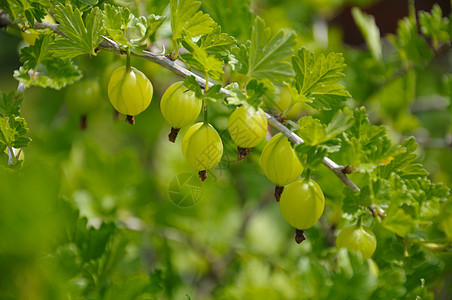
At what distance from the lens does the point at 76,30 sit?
50 cm

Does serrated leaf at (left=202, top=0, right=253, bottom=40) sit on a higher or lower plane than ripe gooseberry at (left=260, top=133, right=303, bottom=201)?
higher

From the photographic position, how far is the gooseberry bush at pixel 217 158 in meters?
0.45

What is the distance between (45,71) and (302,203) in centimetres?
49

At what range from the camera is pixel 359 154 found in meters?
0.55

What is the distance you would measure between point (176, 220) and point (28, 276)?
84 cm

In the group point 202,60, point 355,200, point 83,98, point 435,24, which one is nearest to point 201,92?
point 202,60

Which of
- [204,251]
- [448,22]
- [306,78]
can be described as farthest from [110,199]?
[448,22]

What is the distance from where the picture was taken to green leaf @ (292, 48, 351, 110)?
54 cm

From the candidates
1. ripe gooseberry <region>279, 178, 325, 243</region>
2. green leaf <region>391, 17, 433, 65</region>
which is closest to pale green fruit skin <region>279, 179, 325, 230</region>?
ripe gooseberry <region>279, 178, 325, 243</region>

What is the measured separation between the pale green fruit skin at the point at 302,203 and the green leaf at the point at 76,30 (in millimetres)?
321

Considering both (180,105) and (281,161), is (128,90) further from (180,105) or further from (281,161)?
(281,161)

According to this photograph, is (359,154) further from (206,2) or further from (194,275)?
(194,275)

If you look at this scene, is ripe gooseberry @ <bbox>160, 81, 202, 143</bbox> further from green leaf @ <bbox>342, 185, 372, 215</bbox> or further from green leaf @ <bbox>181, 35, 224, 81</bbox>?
green leaf @ <bbox>342, 185, 372, 215</bbox>

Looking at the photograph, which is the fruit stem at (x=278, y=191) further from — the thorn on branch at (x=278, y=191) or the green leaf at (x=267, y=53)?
the green leaf at (x=267, y=53)
